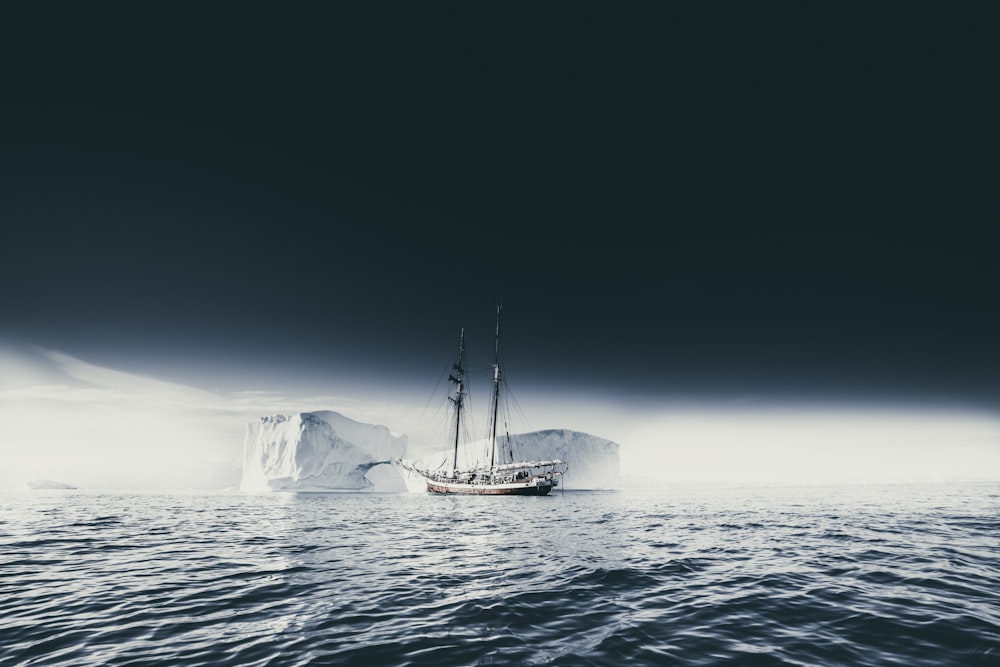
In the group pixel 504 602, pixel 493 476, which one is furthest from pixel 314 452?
pixel 504 602

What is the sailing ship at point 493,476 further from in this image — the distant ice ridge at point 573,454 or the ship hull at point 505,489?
the distant ice ridge at point 573,454

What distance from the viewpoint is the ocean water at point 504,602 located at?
21.1ft

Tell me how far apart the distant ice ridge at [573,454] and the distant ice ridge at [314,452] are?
17.4 m

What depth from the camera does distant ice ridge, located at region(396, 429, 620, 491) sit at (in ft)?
483

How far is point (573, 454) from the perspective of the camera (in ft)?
490

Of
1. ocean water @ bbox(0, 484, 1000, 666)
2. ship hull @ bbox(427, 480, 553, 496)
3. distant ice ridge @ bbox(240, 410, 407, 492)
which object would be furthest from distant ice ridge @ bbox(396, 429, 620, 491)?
ocean water @ bbox(0, 484, 1000, 666)

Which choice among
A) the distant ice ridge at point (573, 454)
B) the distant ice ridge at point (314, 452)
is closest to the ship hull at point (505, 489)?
the distant ice ridge at point (314, 452)

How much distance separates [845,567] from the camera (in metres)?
12.4

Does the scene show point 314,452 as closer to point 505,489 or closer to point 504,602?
point 505,489

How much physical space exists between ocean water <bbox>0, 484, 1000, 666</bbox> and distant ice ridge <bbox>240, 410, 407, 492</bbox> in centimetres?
10626

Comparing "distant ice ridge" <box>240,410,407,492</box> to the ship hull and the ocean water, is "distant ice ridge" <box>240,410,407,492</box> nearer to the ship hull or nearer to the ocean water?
the ship hull

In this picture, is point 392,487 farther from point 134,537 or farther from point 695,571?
point 695,571

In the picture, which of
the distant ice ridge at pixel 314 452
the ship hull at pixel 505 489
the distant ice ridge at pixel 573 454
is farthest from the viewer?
the distant ice ridge at pixel 573 454

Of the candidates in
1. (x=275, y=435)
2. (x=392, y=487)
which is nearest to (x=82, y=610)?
(x=275, y=435)
